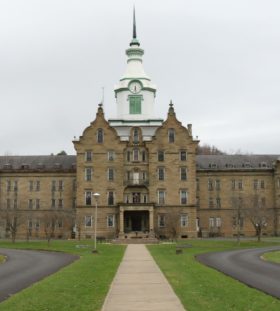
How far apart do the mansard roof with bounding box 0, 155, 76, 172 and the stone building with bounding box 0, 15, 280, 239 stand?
0.20m

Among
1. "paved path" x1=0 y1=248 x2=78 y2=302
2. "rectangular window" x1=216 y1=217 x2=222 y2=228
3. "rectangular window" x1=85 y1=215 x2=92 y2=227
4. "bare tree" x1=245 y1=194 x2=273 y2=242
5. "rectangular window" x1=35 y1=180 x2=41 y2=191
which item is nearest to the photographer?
"paved path" x1=0 y1=248 x2=78 y2=302

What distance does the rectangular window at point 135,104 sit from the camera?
103938mm

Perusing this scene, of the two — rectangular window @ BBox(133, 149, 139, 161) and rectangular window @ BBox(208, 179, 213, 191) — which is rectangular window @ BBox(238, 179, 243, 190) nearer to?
rectangular window @ BBox(208, 179, 213, 191)

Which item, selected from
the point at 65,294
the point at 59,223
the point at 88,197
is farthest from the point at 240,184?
the point at 65,294

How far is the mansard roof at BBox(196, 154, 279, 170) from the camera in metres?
103

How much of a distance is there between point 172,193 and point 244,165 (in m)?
19.5

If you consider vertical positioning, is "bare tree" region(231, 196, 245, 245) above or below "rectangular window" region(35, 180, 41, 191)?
below

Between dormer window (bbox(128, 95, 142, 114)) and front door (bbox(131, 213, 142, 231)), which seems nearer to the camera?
front door (bbox(131, 213, 142, 231))

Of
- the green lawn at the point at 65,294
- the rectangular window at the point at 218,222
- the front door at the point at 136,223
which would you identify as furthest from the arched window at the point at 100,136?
the green lawn at the point at 65,294

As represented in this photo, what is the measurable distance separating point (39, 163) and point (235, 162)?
39163mm

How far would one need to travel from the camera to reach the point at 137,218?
91.1 meters

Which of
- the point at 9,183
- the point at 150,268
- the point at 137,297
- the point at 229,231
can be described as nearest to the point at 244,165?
the point at 229,231

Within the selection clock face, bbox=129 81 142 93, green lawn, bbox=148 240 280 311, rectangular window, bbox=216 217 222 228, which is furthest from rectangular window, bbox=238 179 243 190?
green lawn, bbox=148 240 280 311

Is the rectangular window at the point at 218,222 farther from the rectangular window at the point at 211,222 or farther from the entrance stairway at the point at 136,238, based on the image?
the entrance stairway at the point at 136,238
